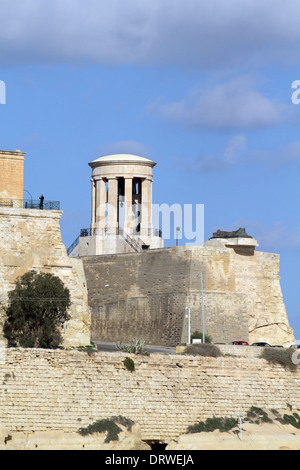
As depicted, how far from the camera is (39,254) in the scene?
50.3 meters

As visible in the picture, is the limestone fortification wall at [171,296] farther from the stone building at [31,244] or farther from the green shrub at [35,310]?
the green shrub at [35,310]

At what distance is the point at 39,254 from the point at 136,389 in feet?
25.7

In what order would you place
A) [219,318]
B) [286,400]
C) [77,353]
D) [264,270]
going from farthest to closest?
[264,270] → [219,318] → [286,400] → [77,353]

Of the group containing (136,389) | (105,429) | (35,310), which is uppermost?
(35,310)

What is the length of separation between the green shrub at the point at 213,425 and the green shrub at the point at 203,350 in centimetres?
270

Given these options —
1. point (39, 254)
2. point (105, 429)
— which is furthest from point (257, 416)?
point (39, 254)

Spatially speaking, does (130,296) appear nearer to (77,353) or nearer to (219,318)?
(219,318)

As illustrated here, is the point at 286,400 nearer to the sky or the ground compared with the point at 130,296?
nearer to the ground

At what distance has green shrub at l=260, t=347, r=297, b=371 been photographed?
49.5m

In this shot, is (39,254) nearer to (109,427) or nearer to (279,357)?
(109,427)

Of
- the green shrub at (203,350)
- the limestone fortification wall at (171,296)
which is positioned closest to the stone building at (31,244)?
the green shrub at (203,350)
